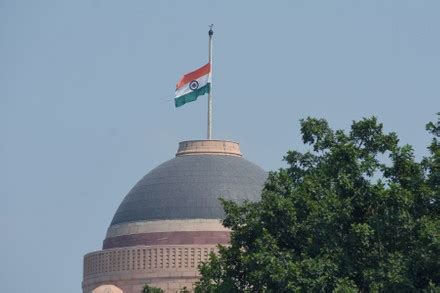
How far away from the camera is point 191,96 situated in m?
138

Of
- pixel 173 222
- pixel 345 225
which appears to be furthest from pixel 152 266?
pixel 345 225

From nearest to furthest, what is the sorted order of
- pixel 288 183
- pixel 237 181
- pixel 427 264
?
pixel 427 264, pixel 288 183, pixel 237 181

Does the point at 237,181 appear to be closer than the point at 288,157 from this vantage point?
No

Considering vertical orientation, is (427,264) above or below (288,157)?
below

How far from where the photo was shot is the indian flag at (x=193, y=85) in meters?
138

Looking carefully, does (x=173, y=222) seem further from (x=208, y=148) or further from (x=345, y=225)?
(x=345, y=225)

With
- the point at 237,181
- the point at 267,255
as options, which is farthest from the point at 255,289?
the point at 237,181

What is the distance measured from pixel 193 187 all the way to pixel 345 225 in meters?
54.3

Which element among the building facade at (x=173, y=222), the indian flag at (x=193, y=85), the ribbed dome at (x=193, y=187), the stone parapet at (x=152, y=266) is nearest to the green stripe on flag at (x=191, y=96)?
the indian flag at (x=193, y=85)

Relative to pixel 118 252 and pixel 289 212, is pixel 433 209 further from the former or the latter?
Result: pixel 118 252

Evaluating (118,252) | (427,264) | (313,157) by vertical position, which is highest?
(118,252)

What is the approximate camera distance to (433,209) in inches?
3280

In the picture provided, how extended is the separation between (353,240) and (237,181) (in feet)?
Answer: 179

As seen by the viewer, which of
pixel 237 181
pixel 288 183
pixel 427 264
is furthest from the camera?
pixel 237 181
